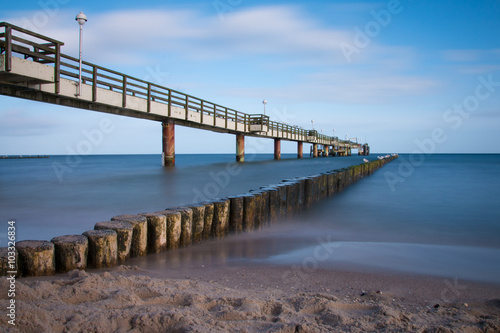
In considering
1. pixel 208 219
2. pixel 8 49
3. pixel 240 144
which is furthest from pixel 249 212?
pixel 240 144

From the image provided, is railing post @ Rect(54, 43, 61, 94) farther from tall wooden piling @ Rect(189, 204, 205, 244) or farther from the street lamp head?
tall wooden piling @ Rect(189, 204, 205, 244)

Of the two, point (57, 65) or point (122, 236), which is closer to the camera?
point (122, 236)

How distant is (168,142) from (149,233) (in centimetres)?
2095

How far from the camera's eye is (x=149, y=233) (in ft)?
16.3

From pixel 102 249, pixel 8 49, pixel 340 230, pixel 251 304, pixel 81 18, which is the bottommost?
pixel 340 230

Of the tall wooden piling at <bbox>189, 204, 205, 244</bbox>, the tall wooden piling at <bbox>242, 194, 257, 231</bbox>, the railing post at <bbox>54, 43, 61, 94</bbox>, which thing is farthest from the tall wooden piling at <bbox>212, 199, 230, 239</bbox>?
the railing post at <bbox>54, 43, 61, 94</bbox>

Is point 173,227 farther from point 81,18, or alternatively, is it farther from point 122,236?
point 81,18

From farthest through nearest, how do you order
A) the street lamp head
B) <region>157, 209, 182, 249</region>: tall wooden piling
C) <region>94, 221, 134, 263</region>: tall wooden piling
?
the street lamp head < <region>157, 209, 182, 249</region>: tall wooden piling < <region>94, 221, 134, 263</region>: tall wooden piling

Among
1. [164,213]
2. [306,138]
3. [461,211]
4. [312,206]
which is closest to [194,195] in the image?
[312,206]

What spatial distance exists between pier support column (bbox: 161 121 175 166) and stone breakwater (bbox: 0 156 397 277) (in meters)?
17.2

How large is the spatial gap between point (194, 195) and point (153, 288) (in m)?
9.08

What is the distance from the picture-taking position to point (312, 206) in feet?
33.6

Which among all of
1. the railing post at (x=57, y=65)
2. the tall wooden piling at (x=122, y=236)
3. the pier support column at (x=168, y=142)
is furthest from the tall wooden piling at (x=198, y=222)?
the pier support column at (x=168, y=142)

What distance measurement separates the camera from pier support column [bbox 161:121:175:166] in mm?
23984
